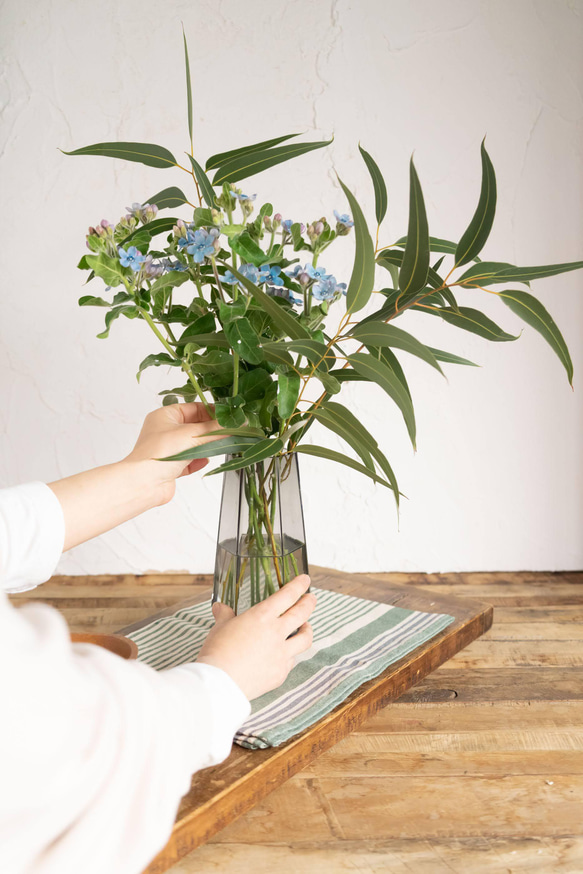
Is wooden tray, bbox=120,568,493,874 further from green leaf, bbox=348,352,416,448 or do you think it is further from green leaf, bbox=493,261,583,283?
green leaf, bbox=493,261,583,283

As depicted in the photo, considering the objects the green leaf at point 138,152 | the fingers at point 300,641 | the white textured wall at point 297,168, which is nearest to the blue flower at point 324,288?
the green leaf at point 138,152

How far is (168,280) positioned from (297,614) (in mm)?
355

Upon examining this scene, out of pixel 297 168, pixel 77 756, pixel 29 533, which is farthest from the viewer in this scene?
pixel 297 168

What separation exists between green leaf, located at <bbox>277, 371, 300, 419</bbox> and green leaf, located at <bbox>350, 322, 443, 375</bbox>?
0.08 metres

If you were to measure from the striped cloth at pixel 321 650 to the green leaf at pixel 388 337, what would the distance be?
0.38 metres

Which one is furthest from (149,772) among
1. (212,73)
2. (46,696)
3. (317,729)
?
(212,73)

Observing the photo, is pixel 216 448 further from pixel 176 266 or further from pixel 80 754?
pixel 80 754

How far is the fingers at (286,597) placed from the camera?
28.0 inches

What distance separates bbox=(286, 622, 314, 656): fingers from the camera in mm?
701

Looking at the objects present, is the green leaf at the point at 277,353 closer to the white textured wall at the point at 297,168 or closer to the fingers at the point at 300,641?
the fingers at the point at 300,641

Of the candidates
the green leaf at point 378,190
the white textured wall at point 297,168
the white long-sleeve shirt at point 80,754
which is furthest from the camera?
the white textured wall at point 297,168

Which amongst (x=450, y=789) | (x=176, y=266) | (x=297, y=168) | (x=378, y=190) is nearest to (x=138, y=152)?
(x=176, y=266)

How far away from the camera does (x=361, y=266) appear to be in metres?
0.67

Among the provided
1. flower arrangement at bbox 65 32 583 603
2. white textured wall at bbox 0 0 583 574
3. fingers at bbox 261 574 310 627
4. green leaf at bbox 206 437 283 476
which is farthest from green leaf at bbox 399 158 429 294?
white textured wall at bbox 0 0 583 574
